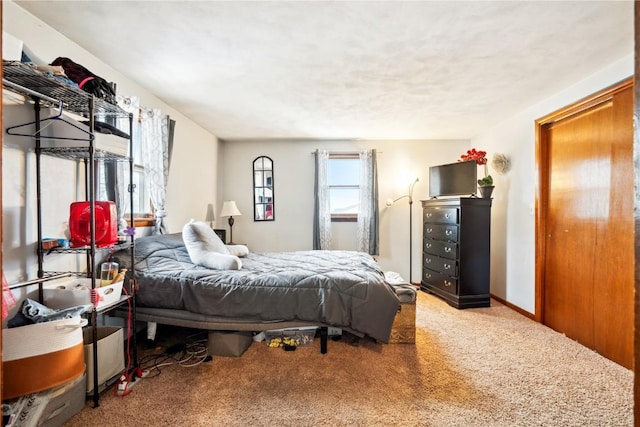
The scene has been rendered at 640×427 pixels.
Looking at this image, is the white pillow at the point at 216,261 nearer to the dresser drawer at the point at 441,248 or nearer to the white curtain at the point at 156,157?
the white curtain at the point at 156,157

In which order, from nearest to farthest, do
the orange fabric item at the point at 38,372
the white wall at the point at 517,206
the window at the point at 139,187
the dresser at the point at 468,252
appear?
the orange fabric item at the point at 38,372, the window at the point at 139,187, the white wall at the point at 517,206, the dresser at the point at 468,252

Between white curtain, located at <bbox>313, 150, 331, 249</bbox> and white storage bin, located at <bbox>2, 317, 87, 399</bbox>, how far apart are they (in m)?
3.23

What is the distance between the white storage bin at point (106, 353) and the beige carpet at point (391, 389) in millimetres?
135

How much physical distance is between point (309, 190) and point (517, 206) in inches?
107

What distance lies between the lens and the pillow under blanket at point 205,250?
8.16 feet

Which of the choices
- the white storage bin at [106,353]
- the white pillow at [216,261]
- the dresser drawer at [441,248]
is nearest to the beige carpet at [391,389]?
the white storage bin at [106,353]

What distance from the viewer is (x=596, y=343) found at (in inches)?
97.7

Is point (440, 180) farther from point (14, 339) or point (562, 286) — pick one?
point (14, 339)

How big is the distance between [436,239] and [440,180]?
798mm

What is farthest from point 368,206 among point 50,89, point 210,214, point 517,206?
point 50,89

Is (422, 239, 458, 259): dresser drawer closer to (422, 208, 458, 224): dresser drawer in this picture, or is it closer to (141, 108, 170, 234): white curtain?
(422, 208, 458, 224): dresser drawer

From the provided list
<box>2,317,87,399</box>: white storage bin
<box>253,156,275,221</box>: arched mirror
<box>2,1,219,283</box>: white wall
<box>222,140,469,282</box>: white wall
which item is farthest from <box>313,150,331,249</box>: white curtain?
<box>2,317,87,399</box>: white storage bin

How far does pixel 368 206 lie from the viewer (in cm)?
449

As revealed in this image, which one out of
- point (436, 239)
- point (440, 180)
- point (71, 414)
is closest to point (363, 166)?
point (440, 180)
